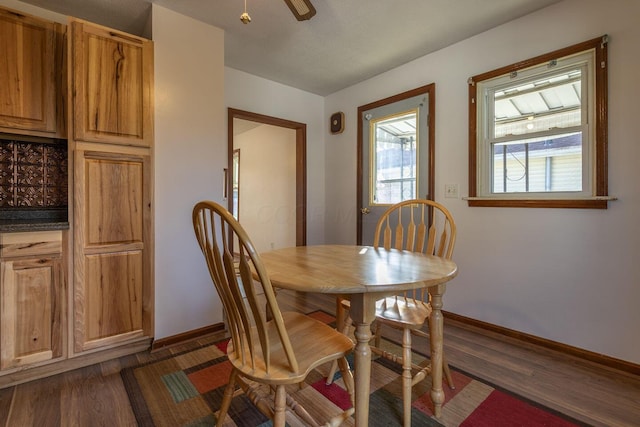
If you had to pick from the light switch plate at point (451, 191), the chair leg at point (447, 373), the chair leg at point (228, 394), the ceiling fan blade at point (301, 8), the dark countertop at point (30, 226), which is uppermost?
the ceiling fan blade at point (301, 8)

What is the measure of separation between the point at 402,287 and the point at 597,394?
4.94ft

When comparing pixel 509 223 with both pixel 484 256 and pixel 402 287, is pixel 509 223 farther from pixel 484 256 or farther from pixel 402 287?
pixel 402 287

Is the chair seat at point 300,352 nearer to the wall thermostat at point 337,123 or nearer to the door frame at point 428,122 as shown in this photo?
the door frame at point 428,122

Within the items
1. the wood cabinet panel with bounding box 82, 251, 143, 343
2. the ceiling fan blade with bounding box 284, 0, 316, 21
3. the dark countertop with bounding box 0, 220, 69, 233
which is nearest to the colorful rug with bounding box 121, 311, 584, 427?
the wood cabinet panel with bounding box 82, 251, 143, 343

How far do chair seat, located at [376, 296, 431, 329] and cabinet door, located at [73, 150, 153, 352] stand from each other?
62.5 inches

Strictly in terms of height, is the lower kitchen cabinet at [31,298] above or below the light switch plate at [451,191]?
below

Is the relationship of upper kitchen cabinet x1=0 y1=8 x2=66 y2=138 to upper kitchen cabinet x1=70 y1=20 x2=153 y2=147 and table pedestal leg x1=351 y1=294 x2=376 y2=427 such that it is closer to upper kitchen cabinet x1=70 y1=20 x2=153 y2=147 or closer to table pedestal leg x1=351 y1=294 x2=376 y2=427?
upper kitchen cabinet x1=70 y1=20 x2=153 y2=147

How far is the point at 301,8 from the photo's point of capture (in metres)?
1.55

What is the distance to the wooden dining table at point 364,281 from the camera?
39.3 inches

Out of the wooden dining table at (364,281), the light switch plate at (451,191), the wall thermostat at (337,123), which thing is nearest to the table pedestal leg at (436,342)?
the wooden dining table at (364,281)

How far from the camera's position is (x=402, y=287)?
0.99m

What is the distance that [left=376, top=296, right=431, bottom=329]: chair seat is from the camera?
1.40 m

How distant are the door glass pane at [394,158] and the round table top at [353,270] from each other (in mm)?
1499

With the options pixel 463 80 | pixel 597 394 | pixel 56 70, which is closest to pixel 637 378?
pixel 597 394
